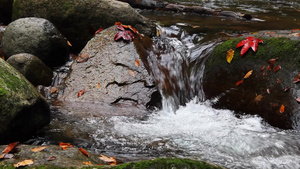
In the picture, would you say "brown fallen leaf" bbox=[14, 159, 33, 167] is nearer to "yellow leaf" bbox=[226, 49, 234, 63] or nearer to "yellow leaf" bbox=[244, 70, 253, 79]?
"yellow leaf" bbox=[244, 70, 253, 79]

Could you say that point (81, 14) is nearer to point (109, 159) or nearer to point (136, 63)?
point (136, 63)

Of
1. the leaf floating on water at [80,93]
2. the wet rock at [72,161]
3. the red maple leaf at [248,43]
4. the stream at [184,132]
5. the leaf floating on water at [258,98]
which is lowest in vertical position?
the stream at [184,132]

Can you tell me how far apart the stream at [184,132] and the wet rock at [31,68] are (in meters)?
0.67

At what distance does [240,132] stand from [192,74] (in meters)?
2.07

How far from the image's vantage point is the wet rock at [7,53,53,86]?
5387mm

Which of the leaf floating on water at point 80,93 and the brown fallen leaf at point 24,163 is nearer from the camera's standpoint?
the brown fallen leaf at point 24,163

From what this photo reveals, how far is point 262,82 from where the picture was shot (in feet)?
15.2

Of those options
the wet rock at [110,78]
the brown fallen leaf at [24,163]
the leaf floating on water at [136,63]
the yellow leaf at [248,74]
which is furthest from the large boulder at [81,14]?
the brown fallen leaf at [24,163]

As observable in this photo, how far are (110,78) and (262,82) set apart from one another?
2.58 m

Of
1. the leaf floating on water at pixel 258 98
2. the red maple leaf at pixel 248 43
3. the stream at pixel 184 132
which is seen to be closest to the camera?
the stream at pixel 184 132

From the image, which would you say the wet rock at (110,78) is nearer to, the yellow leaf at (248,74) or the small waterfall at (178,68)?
the small waterfall at (178,68)

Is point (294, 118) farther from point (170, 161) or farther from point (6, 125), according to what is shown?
point (6, 125)

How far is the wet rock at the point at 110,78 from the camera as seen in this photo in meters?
4.80

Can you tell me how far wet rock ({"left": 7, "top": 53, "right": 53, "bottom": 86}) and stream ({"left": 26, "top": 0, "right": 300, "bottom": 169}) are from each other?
0.67m
